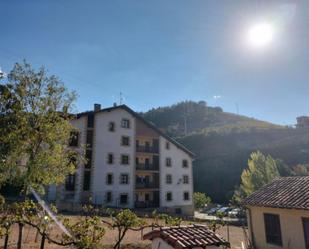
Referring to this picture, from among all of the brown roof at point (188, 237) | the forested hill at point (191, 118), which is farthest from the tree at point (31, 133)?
the forested hill at point (191, 118)

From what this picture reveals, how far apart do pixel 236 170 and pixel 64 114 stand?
243ft

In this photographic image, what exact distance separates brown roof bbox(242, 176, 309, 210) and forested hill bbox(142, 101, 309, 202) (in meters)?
54.4

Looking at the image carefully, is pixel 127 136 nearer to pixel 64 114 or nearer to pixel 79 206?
pixel 79 206

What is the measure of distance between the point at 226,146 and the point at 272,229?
89320 mm

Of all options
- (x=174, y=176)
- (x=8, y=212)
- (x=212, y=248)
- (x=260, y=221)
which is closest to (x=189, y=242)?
(x=212, y=248)

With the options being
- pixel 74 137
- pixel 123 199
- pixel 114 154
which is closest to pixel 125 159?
pixel 114 154

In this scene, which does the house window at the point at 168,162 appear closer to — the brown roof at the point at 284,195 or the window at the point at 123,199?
the window at the point at 123,199

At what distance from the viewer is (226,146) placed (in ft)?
344

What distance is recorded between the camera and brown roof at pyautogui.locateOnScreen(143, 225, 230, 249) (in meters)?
9.84

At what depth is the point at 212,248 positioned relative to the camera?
10.2m

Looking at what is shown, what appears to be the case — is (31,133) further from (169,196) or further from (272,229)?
(169,196)

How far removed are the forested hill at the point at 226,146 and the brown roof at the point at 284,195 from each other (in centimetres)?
5440

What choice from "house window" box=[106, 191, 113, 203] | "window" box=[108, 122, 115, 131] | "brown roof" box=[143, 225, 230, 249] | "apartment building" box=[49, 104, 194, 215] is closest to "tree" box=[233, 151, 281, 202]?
"apartment building" box=[49, 104, 194, 215]

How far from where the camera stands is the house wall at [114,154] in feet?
132
